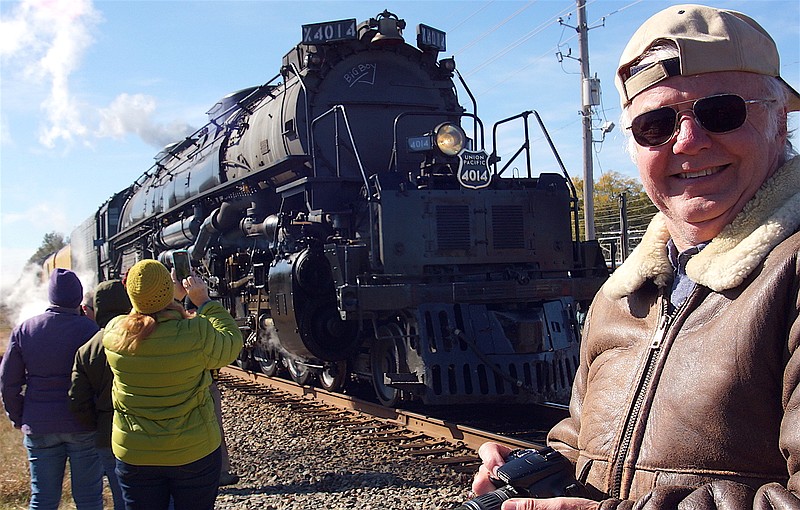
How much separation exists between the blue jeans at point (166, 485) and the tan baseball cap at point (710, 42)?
10.0ft

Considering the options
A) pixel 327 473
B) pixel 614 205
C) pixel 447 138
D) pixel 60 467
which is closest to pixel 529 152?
pixel 447 138

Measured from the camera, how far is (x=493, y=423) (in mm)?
7508

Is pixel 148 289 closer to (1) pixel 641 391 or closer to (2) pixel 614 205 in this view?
(1) pixel 641 391

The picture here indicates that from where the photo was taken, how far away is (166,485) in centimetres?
384

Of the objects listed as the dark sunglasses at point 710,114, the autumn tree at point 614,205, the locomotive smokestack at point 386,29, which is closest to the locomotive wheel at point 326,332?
the locomotive smokestack at point 386,29

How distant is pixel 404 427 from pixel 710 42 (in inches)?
249

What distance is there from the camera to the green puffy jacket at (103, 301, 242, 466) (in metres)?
3.71

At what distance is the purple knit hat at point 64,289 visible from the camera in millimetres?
4699

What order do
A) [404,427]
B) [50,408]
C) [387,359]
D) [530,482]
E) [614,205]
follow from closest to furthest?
[530,482] < [50,408] < [404,427] < [387,359] < [614,205]

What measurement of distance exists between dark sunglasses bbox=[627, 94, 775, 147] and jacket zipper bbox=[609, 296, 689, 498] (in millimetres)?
367

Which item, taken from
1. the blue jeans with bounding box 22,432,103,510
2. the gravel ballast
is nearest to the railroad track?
the gravel ballast

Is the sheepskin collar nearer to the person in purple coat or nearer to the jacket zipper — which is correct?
the jacket zipper

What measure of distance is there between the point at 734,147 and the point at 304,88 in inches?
305

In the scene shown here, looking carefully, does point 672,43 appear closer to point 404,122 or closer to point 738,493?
point 738,493
